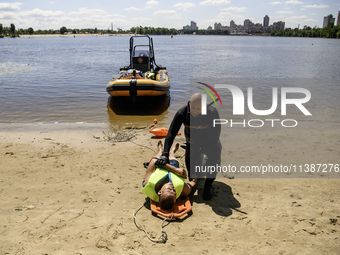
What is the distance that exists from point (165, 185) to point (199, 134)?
0.83 m

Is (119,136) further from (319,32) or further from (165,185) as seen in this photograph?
(319,32)

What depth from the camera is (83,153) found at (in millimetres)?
5121

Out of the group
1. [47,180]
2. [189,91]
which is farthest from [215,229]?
[189,91]

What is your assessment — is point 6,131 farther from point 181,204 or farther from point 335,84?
point 335,84

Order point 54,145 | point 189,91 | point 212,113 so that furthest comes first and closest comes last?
point 189,91, point 54,145, point 212,113

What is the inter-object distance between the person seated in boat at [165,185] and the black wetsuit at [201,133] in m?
0.22

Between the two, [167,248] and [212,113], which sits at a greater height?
[212,113]

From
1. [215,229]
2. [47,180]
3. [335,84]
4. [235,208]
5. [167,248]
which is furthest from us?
[335,84]

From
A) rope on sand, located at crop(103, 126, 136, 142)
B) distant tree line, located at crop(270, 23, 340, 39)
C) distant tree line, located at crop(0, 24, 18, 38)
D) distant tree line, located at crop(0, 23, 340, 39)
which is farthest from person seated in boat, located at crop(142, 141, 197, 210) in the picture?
distant tree line, located at crop(0, 24, 18, 38)

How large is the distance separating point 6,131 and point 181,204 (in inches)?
208

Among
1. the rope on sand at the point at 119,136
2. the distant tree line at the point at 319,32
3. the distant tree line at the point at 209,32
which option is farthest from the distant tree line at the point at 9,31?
the rope on sand at the point at 119,136

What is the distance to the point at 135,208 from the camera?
133 inches

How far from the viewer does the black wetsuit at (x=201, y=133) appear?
3.60 metres

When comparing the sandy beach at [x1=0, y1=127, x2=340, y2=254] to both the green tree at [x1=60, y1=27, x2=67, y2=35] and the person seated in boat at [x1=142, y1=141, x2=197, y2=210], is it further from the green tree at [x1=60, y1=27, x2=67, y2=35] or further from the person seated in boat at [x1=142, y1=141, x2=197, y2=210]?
the green tree at [x1=60, y1=27, x2=67, y2=35]
